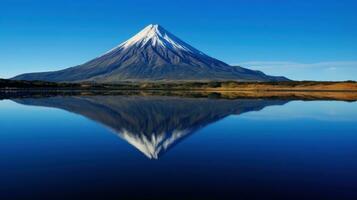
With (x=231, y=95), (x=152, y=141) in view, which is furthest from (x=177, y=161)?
(x=231, y=95)

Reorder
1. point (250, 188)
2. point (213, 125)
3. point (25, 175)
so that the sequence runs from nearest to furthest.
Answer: point (250, 188), point (25, 175), point (213, 125)

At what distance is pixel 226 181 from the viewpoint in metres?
10.8

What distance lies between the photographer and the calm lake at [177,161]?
990 cm

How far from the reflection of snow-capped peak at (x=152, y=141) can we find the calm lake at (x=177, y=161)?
1.6 inches

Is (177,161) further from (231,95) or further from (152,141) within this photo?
(231,95)

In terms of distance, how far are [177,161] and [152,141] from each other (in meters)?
4.68

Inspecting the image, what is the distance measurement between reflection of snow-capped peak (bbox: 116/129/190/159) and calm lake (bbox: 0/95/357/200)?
0.04m

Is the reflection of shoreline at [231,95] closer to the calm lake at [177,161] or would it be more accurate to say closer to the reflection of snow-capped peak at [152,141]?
the calm lake at [177,161]

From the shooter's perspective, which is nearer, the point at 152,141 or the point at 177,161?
the point at 177,161

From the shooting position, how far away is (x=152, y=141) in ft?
59.0

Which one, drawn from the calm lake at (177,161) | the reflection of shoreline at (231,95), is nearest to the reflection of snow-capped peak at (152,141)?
the calm lake at (177,161)

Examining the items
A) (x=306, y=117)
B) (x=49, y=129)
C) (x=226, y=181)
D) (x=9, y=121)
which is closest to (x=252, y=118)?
(x=306, y=117)

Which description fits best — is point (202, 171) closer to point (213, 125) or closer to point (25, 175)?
point (25, 175)

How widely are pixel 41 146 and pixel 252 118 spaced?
16.6 metres
